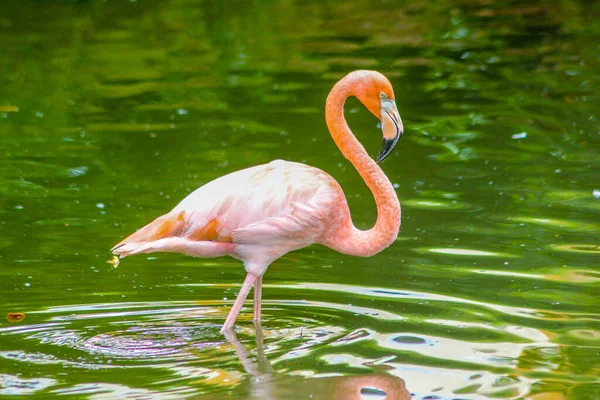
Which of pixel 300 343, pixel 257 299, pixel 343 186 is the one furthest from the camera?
pixel 343 186

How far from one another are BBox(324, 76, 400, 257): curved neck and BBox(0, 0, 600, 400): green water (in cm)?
44

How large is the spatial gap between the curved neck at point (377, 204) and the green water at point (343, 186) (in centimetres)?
44

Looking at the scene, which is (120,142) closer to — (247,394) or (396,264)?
(396,264)

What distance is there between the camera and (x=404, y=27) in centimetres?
1656

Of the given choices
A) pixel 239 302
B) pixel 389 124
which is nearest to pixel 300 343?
pixel 239 302

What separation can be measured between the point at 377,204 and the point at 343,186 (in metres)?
3.25

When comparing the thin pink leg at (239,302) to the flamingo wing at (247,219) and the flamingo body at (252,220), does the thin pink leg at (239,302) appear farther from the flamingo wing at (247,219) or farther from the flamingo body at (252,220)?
the flamingo wing at (247,219)

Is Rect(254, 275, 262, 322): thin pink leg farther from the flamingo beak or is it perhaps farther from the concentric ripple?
the flamingo beak

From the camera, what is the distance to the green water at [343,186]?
5.27 metres

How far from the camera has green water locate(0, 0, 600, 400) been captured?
527cm

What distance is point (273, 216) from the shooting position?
557 centimetres

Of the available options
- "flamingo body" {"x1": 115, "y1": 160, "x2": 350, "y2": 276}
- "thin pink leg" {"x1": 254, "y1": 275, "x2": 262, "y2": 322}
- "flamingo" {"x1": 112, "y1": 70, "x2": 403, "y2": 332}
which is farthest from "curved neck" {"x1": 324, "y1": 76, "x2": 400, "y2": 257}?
"thin pink leg" {"x1": 254, "y1": 275, "x2": 262, "y2": 322}

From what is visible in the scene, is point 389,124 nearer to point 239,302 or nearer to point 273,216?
point 273,216

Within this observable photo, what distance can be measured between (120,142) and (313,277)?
4.35 meters
